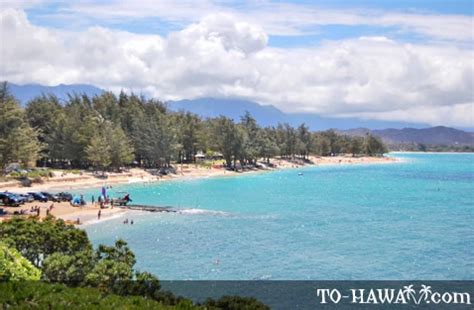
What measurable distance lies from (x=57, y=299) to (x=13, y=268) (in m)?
5.55

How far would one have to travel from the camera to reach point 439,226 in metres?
57.0

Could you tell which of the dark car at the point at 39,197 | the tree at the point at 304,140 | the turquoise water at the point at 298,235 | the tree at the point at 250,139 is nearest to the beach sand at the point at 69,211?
the dark car at the point at 39,197

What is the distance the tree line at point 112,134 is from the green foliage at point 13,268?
55389 millimetres

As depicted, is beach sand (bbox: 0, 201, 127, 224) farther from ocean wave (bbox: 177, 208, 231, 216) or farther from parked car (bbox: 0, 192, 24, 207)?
ocean wave (bbox: 177, 208, 231, 216)

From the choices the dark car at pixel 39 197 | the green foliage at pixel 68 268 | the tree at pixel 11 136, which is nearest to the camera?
the green foliage at pixel 68 268

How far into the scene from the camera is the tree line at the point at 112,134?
2948 inches

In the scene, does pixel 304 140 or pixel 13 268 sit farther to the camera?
pixel 304 140

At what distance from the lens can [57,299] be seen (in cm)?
1121

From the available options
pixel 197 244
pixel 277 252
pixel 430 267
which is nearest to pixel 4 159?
pixel 197 244

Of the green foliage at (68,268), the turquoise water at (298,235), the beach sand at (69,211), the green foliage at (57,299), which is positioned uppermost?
the green foliage at (57,299)

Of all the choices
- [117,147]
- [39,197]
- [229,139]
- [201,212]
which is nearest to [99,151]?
[117,147]

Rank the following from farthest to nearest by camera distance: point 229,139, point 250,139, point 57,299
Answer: point 250,139, point 229,139, point 57,299

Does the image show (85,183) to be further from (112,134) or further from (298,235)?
(298,235)

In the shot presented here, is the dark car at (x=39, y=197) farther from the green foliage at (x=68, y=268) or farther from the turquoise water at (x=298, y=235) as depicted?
the green foliage at (x=68, y=268)
